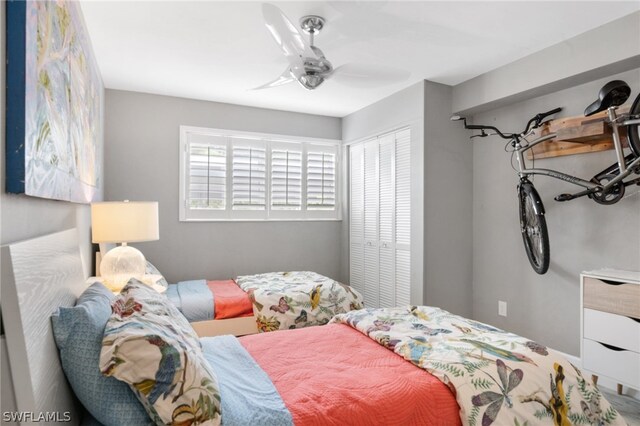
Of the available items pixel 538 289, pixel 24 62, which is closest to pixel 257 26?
pixel 24 62

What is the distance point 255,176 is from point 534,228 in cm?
307

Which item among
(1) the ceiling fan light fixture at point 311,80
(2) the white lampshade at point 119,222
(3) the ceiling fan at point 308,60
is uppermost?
(3) the ceiling fan at point 308,60

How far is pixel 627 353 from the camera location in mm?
2367

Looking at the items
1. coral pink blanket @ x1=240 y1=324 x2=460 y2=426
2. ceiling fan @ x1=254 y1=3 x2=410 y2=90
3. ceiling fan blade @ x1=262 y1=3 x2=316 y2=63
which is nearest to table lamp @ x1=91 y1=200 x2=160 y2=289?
coral pink blanket @ x1=240 y1=324 x2=460 y2=426

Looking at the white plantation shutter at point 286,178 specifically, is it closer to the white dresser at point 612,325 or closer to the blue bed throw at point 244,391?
the blue bed throw at point 244,391

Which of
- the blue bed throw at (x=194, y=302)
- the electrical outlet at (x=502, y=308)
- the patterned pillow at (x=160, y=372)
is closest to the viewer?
the patterned pillow at (x=160, y=372)

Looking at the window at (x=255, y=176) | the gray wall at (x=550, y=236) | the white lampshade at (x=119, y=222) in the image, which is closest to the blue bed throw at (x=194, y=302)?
the white lampshade at (x=119, y=222)

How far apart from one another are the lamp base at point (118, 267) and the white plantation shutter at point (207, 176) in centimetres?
181

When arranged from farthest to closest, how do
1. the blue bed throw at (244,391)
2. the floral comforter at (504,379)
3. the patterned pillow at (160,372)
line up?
1. the floral comforter at (504,379)
2. the blue bed throw at (244,391)
3. the patterned pillow at (160,372)

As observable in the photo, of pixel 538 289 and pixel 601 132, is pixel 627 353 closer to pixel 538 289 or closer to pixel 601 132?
pixel 538 289

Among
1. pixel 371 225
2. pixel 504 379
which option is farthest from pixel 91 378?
pixel 371 225

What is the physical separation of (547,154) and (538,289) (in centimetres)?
118

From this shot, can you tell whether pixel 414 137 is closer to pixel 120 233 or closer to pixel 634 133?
pixel 634 133

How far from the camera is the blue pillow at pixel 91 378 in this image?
3.76ft
